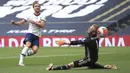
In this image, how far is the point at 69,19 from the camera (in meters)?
36.7

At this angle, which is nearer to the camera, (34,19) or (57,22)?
(34,19)

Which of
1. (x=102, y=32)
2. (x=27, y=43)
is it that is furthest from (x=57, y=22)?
(x=102, y=32)

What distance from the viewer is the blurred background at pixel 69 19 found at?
105ft

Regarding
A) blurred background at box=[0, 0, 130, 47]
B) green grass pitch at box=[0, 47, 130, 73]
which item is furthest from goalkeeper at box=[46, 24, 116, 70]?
blurred background at box=[0, 0, 130, 47]

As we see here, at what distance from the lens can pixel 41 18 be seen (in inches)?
627

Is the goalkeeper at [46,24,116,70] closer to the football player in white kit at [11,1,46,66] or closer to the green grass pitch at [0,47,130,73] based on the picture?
the green grass pitch at [0,47,130,73]

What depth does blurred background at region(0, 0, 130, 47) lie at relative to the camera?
3203cm

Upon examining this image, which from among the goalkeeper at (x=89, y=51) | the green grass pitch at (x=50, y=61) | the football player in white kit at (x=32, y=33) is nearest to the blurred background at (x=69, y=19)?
the green grass pitch at (x=50, y=61)

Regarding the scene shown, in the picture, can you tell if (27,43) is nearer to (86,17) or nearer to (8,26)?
(8,26)

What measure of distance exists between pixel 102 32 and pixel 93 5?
24605 millimetres

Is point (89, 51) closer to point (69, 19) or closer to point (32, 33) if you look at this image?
point (32, 33)

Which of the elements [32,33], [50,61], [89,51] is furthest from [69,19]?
[89,51]

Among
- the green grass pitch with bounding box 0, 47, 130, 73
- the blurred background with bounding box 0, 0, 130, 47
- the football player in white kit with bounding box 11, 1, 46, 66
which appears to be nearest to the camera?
the green grass pitch with bounding box 0, 47, 130, 73

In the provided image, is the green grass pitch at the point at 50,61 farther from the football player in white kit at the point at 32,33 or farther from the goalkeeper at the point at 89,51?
the football player in white kit at the point at 32,33
